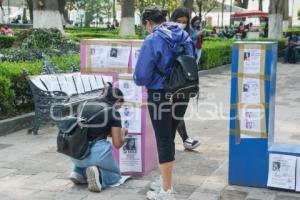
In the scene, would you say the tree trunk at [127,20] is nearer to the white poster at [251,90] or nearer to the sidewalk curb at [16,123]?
the sidewalk curb at [16,123]

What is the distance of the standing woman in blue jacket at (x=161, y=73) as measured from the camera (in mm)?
→ 4473

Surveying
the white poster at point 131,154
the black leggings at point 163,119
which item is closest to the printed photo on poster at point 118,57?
the white poster at point 131,154

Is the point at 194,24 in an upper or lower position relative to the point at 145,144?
upper

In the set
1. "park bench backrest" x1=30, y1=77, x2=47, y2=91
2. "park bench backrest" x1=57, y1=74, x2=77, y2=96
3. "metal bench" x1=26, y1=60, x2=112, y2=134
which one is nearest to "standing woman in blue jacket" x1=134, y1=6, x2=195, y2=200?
"metal bench" x1=26, y1=60, x2=112, y2=134

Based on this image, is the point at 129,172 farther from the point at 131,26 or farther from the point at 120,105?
the point at 131,26

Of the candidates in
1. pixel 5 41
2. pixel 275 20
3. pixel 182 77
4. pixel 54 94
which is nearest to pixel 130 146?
pixel 182 77

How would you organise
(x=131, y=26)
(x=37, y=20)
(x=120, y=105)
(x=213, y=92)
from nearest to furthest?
(x=120, y=105) < (x=213, y=92) < (x=37, y=20) < (x=131, y=26)

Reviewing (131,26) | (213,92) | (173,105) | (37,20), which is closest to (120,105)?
(173,105)

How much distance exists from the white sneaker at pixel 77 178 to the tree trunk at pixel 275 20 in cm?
1892

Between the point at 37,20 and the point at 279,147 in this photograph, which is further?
the point at 37,20

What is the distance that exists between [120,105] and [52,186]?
1.02m

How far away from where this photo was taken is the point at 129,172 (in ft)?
18.4

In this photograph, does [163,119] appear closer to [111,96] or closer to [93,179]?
[111,96]

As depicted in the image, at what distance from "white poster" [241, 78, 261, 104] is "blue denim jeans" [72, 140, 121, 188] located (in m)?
1.37
